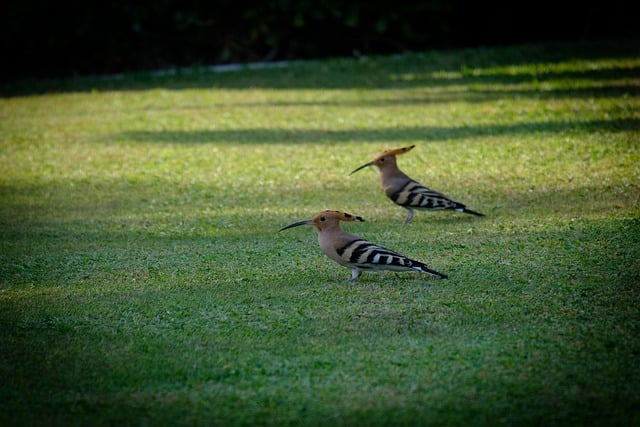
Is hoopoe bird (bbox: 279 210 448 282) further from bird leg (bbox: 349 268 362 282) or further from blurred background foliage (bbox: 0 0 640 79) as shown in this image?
blurred background foliage (bbox: 0 0 640 79)

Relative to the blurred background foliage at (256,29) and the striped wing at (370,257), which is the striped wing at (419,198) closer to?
the striped wing at (370,257)

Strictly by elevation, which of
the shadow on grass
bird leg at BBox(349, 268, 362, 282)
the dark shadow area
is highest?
the dark shadow area

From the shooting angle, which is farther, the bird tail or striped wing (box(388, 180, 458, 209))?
striped wing (box(388, 180, 458, 209))

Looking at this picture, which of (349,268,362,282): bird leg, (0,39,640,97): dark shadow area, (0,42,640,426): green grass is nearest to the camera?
(0,42,640,426): green grass

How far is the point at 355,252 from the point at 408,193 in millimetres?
1797

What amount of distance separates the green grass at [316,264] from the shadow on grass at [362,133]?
0.05 m

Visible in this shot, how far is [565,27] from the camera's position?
776 inches

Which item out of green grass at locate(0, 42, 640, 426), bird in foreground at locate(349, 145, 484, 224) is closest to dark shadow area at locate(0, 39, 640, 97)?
green grass at locate(0, 42, 640, 426)

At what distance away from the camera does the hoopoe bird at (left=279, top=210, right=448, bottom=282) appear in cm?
600

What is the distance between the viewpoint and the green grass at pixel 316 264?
452 cm

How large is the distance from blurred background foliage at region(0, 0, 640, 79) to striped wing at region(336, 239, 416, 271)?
12272 millimetres

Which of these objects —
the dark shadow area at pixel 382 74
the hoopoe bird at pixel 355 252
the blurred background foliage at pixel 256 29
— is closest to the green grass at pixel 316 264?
the hoopoe bird at pixel 355 252

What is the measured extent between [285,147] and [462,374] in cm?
700

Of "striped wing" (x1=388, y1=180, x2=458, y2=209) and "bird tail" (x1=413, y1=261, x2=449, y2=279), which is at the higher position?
"striped wing" (x1=388, y1=180, x2=458, y2=209)
